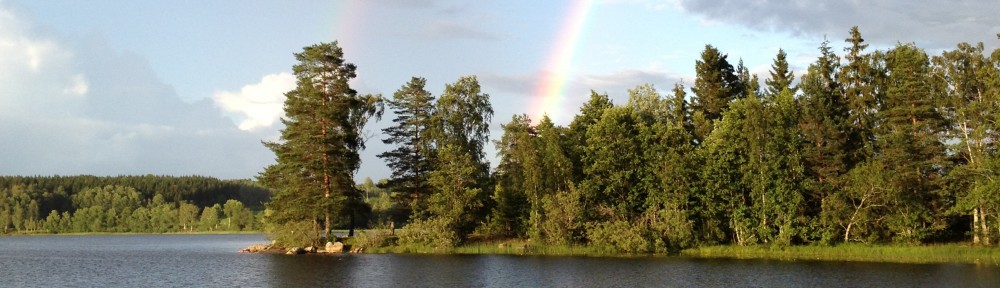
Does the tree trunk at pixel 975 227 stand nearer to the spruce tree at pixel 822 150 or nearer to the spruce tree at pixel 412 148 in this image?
the spruce tree at pixel 822 150

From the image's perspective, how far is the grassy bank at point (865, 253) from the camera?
55906mm

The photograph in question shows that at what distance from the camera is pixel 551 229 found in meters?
69.4

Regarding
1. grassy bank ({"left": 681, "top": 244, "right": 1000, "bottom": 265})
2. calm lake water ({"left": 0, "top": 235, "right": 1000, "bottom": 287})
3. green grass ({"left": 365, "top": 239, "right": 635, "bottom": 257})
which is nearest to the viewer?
calm lake water ({"left": 0, "top": 235, "right": 1000, "bottom": 287})

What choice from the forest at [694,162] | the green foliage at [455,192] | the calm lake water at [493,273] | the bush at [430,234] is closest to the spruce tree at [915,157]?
the forest at [694,162]

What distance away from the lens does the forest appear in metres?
60.4

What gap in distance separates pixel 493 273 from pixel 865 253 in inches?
1131

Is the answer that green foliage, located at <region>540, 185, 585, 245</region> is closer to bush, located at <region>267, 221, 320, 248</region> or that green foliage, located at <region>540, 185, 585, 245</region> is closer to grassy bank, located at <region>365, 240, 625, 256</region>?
grassy bank, located at <region>365, 240, 625, 256</region>

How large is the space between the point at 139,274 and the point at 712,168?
44.2 m

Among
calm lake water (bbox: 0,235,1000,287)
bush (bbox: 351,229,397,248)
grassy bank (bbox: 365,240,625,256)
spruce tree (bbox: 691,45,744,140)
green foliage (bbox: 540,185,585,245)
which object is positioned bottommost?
calm lake water (bbox: 0,235,1000,287)

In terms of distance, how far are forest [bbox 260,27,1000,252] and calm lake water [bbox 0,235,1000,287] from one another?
23.3 feet

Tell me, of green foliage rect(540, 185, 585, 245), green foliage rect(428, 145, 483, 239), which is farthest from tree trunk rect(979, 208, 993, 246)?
green foliage rect(428, 145, 483, 239)

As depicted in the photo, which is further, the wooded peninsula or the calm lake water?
the wooded peninsula

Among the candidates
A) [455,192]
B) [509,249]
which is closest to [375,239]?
[455,192]

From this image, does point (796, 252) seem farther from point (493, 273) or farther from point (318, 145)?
point (318, 145)
